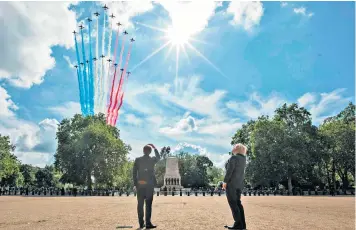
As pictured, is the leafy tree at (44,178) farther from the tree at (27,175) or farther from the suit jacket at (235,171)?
the suit jacket at (235,171)

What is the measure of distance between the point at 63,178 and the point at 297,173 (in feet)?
155

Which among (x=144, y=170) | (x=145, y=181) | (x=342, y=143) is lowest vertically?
(x=145, y=181)

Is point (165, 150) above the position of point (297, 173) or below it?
above

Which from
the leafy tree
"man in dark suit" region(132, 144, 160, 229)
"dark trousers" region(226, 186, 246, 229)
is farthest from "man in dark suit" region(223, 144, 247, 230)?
the leafy tree

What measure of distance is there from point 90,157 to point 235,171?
62034mm

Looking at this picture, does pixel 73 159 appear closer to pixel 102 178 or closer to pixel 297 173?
pixel 102 178

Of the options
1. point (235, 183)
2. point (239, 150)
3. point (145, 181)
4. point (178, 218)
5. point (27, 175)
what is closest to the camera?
point (235, 183)

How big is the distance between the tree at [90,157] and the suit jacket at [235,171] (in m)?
61.0

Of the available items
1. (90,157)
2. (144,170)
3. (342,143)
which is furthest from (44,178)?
(144,170)

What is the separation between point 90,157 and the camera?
67.1 m

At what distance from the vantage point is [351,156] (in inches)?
2477

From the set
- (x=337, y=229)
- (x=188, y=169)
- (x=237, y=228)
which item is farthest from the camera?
(x=188, y=169)

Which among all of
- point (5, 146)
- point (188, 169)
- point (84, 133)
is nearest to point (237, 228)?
point (84, 133)

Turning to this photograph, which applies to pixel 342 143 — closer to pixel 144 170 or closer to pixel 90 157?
pixel 90 157
